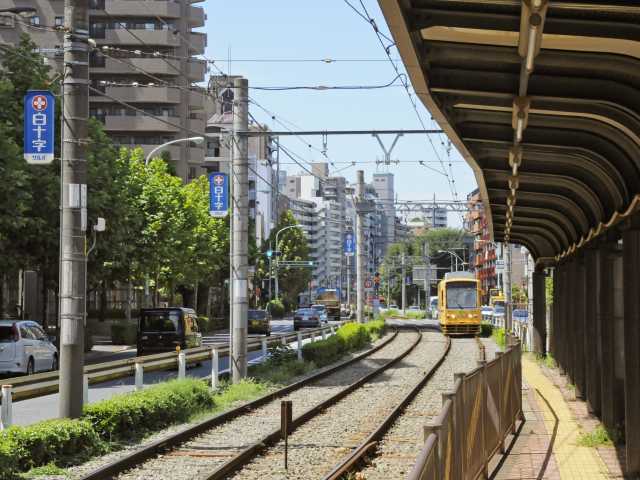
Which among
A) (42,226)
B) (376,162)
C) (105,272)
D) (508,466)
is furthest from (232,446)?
(105,272)

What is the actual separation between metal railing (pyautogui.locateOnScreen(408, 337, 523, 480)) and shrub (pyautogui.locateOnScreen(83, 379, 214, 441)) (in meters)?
6.13

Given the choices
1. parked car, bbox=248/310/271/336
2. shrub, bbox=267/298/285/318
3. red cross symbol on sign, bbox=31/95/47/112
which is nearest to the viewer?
red cross symbol on sign, bbox=31/95/47/112

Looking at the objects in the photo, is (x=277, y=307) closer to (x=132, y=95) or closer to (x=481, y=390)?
(x=132, y=95)

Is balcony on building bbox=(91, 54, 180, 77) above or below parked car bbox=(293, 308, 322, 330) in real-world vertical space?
above

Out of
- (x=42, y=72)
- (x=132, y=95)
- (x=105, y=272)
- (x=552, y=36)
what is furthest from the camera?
(x=132, y=95)

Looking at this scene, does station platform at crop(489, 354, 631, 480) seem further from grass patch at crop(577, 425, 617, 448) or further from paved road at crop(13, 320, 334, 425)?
paved road at crop(13, 320, 334, 425)

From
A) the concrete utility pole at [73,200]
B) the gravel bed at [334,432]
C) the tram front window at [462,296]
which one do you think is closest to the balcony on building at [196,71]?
the tram front window at [462,296]

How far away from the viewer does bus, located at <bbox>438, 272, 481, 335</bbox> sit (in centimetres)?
6081

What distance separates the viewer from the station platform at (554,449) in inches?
543

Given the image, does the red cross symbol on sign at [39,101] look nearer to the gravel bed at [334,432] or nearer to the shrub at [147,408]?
the shrub at [147,408]

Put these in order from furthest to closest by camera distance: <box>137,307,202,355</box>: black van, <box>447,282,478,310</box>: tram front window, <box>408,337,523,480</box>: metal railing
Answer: <box>447,282,478,310</box>: tram front window < <box>137,307,202,355</box>: black van < <box>408,337,523,480</box>: metal railing

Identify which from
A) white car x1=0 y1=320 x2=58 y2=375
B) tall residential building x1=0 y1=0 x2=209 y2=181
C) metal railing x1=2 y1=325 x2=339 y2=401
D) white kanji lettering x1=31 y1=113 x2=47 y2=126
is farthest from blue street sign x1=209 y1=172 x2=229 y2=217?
tall residential building x1=0 y1=0 x2=209 y2=181

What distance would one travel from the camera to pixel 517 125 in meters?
11.3

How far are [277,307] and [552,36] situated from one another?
11272cm
